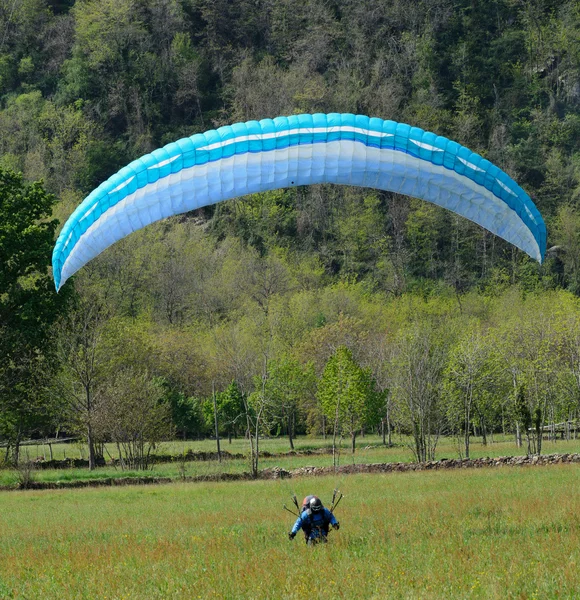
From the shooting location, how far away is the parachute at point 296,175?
15.9m

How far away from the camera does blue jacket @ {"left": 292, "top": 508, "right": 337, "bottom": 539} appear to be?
1384 centimetres

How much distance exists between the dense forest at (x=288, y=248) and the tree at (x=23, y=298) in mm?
90

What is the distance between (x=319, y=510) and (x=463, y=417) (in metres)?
27.4

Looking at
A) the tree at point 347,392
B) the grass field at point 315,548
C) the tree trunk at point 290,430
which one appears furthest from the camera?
the tree trunk at point 290,430

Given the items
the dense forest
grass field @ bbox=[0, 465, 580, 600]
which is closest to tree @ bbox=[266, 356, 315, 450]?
the dense forest

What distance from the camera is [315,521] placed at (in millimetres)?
13906

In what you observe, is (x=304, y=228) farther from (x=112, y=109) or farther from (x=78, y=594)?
(x=78, y=594)

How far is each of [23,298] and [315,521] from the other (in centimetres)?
2333

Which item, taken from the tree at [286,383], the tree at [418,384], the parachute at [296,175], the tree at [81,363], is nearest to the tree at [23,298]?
the tree at [81,363]

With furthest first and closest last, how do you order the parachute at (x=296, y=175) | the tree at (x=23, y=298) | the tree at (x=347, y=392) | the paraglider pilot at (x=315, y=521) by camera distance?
the tree at (x=347, y=392) → the tree at (x=23, y=298) → the parachute at (x=296, y=175) → the paraglider pilot at (x=315, y=521)

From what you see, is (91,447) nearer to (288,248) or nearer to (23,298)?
(23,298)

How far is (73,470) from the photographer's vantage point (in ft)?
117

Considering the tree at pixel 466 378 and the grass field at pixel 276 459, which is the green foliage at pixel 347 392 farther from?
the tree at pixel 466 378

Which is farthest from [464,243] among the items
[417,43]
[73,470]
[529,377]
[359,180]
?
[359,180]
